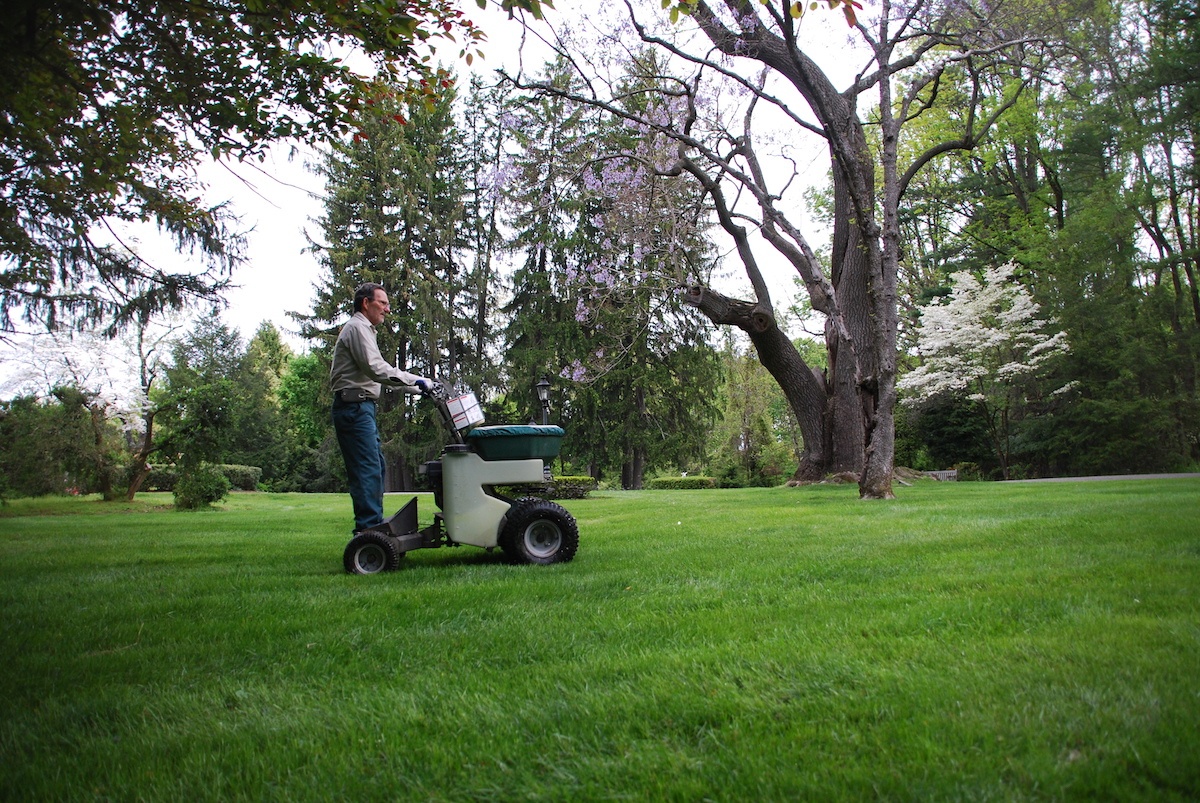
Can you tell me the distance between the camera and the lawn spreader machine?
5.11 metres

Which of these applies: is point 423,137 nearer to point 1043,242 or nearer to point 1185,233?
point 1043,242

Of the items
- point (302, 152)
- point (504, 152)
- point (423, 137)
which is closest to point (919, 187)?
point (504, 152)

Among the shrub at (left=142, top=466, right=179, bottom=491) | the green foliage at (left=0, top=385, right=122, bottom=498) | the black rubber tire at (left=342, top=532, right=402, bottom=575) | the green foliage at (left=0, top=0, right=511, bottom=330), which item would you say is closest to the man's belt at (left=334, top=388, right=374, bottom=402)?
the black rubber tire at (left=342, top=532, right=402, bottom=575)

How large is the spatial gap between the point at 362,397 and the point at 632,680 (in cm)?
341

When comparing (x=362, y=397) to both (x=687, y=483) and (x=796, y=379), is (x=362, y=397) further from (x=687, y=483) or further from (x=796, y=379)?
(x=687, y=483)

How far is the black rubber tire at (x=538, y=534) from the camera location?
5.16 meters

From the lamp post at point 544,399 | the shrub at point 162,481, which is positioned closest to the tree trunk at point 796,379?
the lamp post at point 544,399

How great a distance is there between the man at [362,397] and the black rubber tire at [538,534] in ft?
3.07

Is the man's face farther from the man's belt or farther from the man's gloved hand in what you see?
the man's gloved hand

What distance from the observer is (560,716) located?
2.14 m

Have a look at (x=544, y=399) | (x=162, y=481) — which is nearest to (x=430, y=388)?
(x=544, y=399)

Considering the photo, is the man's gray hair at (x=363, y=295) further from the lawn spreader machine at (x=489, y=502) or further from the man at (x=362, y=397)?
the lawn spreader machine at (x=489, y=502)

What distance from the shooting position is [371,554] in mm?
5094

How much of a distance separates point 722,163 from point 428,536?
27.1ft
